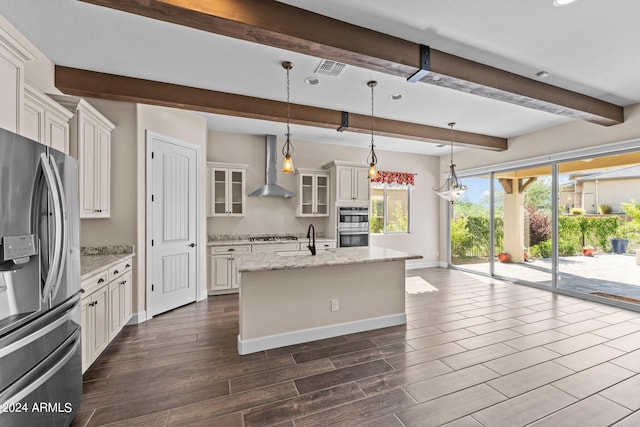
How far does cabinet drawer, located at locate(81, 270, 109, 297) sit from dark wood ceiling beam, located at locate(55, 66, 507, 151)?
1.94m

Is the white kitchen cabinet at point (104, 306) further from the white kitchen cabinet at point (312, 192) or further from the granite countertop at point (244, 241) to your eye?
the white kitchen cabinet at point (312, 192)

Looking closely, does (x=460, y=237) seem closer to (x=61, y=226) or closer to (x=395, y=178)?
(x=395, y=178)

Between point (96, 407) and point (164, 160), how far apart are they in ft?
9.52

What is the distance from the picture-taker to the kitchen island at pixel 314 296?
278 cm

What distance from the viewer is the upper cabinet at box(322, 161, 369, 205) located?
5.48 m

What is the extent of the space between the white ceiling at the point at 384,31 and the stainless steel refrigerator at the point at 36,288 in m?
1.35

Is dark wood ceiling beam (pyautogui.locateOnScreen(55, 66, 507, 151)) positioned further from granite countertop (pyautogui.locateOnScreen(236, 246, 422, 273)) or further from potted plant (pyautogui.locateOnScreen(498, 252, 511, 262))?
potted plant (pyautogui.locateOnScreen(498, 252, 511, 262))

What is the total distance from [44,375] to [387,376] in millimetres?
2280

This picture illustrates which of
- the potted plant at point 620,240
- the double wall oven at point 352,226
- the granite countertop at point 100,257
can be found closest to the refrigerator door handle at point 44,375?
the granite countertop at point 100,257

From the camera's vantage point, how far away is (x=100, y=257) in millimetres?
3074

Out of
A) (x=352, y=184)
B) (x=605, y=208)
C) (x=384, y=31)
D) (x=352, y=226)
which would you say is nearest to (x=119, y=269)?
(x=384, y=31)

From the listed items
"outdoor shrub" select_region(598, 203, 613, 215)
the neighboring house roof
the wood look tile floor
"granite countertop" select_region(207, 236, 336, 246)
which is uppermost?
the neighboring house roof

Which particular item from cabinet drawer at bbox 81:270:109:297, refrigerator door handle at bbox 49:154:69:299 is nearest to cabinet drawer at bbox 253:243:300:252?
cabinet drawer at bbox 81:270:109:297

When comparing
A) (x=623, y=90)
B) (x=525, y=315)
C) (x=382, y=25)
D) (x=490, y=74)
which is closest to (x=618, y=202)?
(x=623, y=90)
